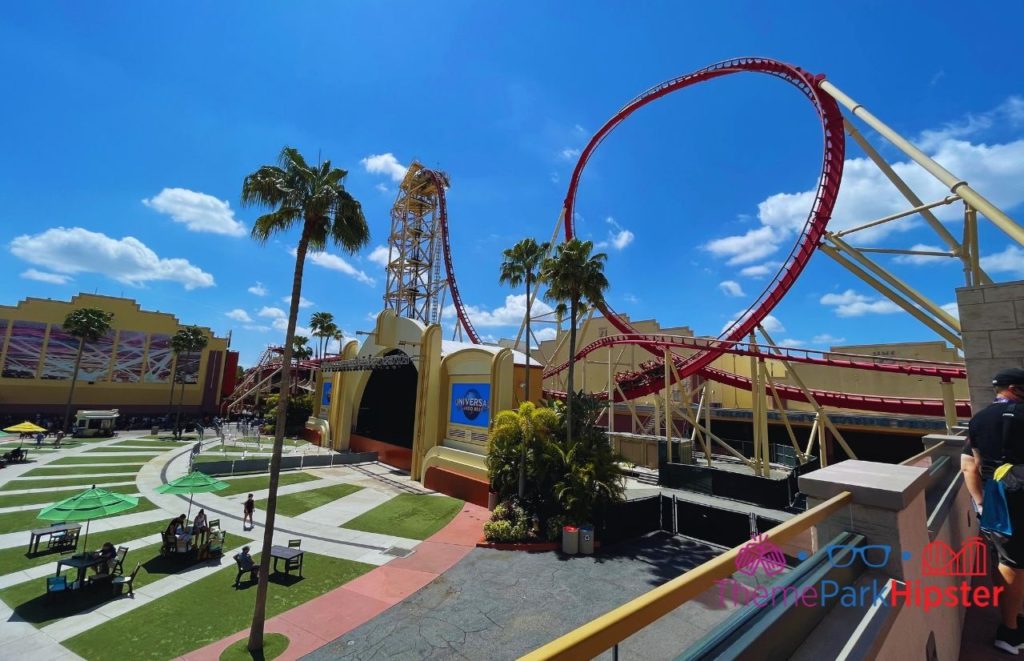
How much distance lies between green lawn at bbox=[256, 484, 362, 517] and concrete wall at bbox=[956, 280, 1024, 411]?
69.2 ft

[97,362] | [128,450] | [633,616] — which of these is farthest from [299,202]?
[97,362]

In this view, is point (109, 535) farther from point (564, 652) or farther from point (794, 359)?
point (794, 359)

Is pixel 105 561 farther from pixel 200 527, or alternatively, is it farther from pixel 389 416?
pixel 389 416

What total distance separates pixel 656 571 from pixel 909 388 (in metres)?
36.5

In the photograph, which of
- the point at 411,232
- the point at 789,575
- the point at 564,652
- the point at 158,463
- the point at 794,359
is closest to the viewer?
the point at 564,652

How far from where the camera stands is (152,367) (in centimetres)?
5234

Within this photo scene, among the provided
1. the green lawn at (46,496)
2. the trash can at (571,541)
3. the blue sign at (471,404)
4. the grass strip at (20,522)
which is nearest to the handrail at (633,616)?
the trash can at (571,541)

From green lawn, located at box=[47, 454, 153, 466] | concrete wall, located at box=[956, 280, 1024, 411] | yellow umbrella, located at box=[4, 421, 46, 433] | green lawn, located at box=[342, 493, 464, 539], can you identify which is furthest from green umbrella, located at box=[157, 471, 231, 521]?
yellow umbrella, located at box=[4, 421, 46, 433]

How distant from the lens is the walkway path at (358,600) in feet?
30.7

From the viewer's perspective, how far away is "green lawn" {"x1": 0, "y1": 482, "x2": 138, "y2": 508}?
60.8 ft

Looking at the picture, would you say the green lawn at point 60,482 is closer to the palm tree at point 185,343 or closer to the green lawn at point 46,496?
the green lawn at point 46,496

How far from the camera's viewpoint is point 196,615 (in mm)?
10312

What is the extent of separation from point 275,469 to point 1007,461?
39.3 ft

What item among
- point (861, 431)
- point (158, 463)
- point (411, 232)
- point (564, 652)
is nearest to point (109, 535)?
point (158, 463)
